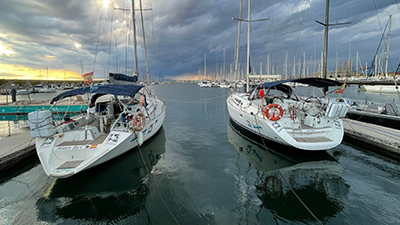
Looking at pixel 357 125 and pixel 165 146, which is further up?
pixel 357 125

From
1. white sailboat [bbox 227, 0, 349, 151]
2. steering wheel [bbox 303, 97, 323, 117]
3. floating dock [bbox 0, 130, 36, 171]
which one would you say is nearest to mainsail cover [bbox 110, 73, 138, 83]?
floating dock [bbox 0, 130, 36, 171]

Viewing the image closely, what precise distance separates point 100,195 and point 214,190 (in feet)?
11.1

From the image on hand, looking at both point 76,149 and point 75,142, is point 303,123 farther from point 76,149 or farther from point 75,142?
point 75,142

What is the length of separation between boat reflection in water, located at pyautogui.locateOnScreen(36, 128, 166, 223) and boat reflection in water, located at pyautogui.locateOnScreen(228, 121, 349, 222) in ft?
11.6

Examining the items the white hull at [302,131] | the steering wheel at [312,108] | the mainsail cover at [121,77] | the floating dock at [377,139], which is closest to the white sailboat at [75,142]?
the mainsail cover at [121,77]

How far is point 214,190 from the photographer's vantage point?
5.74 m

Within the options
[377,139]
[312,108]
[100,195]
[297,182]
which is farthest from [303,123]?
[100,195]

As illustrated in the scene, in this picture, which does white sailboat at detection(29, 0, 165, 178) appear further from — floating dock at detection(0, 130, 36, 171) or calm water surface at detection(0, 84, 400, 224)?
floating dock at detection(0, 130, 36, 171)

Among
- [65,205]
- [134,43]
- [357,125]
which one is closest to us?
[65,205]

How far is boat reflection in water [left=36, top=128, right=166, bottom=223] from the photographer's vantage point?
15.4 ft

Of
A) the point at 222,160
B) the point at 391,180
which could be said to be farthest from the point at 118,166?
the point at 391,180

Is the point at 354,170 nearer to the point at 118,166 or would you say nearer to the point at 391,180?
the point at 391,180

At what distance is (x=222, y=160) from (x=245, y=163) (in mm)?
958

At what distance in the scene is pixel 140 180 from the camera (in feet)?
20.9
